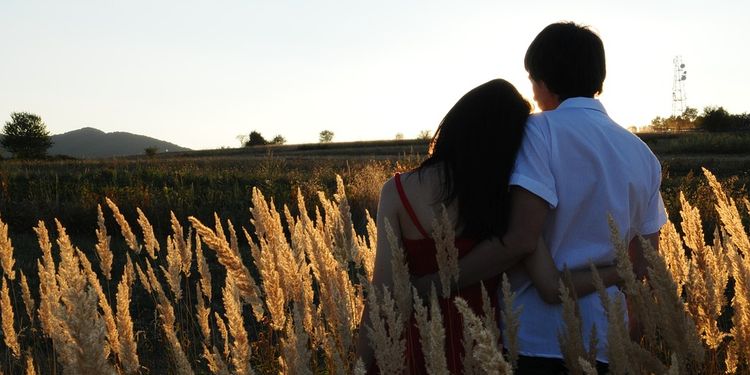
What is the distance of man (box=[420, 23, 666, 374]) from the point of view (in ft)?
7.06

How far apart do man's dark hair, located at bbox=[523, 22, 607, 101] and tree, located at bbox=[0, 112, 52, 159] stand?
6812 centimetres

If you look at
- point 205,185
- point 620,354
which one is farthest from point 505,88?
point 205,185

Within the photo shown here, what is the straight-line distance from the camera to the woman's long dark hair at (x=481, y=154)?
2172 mm

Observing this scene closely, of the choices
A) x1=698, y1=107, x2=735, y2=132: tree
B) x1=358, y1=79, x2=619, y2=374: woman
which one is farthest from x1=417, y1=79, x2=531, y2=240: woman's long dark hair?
x1=698, y1=107, x2=735, y2=132: tree

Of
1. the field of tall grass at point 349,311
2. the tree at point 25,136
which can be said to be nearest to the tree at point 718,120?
the field of tall grass at point 349,311

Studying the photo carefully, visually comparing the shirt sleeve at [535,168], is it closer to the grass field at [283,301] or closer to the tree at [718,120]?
the grass field at [283,301]

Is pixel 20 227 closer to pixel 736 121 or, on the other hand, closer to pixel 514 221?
pixel 514 221

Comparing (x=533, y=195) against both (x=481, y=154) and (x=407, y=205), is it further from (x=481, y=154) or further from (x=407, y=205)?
(x=407, y=205)

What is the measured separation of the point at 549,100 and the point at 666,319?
1197 mm

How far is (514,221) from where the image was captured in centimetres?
214

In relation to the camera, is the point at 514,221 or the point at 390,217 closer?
the point at 514,221

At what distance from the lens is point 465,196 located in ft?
7.16

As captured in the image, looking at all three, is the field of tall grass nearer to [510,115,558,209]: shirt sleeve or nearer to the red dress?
the red dress

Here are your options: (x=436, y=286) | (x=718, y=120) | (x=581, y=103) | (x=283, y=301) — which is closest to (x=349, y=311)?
(x=283, y=301)
